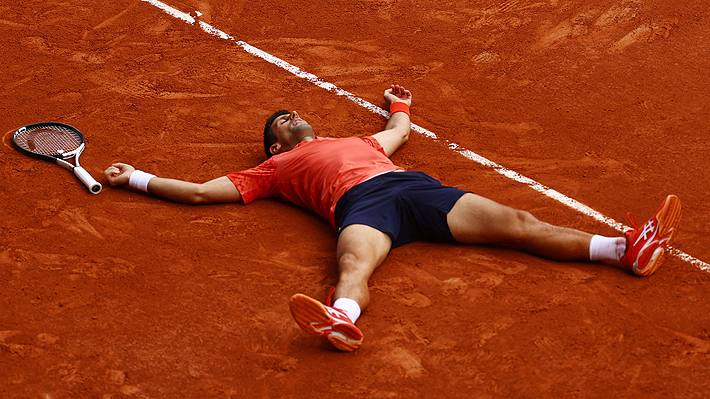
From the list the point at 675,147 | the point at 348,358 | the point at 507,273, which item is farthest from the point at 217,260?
the point at 675,147

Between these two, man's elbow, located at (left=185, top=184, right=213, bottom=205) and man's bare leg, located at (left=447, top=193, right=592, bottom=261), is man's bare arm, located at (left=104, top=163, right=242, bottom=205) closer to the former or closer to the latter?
man's elbow, located at (left=185, top=184, right=213, bottom=205)

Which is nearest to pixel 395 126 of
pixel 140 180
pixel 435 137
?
pixel 435 137

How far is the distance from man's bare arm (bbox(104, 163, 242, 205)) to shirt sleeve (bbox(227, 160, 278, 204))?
0.06m

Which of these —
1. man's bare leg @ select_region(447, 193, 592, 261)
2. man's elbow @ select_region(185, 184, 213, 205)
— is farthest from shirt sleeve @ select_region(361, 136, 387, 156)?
man's elbow @ select_region(185, 184, 213, 205)

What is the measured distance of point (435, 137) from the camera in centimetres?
650

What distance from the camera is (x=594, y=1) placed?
350 inches

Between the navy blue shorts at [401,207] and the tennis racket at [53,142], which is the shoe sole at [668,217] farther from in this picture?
the tennis racket at [53,142]

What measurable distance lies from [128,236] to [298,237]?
1.36m

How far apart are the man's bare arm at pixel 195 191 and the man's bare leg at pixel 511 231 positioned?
1912 mm

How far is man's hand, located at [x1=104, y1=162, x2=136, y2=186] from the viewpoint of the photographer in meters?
5.62

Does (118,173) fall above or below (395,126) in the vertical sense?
below

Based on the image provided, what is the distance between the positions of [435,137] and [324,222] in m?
1.75

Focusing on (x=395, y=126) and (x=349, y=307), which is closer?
(x=349, y=307)

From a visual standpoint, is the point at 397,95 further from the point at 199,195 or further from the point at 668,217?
Result: the point at 668,217
